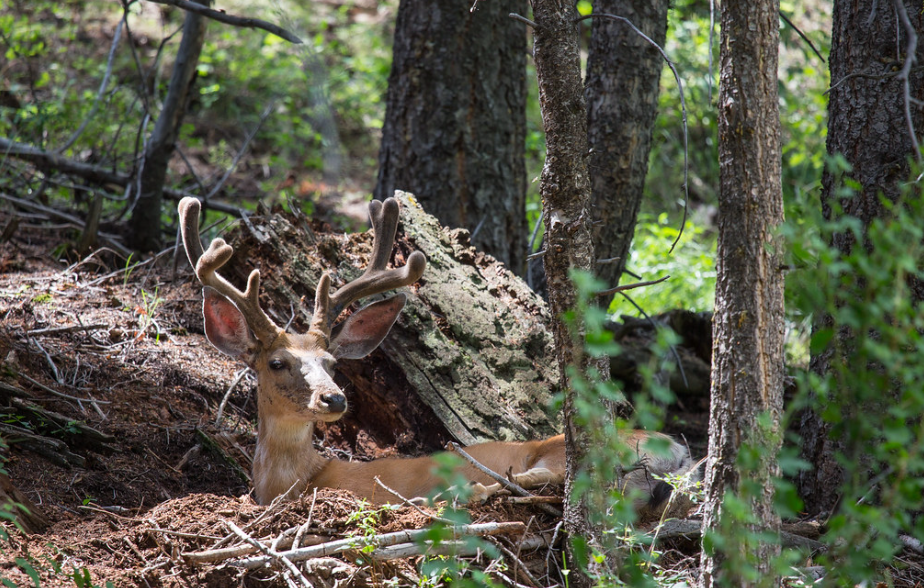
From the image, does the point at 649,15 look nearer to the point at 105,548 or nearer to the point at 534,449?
the point at 534,449

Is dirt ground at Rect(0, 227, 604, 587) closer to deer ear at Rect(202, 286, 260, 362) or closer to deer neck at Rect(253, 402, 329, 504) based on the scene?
deer neck at Rect(253, 402, 329, 504)

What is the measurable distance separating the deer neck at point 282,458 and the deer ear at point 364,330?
0.48m

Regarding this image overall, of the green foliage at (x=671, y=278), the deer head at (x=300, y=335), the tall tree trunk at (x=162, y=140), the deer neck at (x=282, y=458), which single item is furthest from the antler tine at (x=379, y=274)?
the green foliage at (x=671, y=278)

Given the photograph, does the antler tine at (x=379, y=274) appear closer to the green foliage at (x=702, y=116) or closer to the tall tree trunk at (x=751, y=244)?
the tall tree trunk at (x=751, y=244)

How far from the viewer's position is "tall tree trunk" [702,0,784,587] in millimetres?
2721

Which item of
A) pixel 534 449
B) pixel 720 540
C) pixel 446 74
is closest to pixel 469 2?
pixel 446 74

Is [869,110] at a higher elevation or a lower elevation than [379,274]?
higher

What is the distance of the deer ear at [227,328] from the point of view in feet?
15.2

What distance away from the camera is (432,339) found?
5.11 metres

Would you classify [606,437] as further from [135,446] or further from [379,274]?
[135,446]

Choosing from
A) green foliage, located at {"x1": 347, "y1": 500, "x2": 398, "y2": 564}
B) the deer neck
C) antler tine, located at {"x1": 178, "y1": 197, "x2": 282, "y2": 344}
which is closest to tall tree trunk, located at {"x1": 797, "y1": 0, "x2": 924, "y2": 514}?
green foliage, located at {"x1": 347, "y1": 500, "x2": 398, "y2": 564}

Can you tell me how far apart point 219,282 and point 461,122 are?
2.78 m

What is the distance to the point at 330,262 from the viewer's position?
5.43 meters

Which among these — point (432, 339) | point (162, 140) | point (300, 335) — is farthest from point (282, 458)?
point (162, 140)
